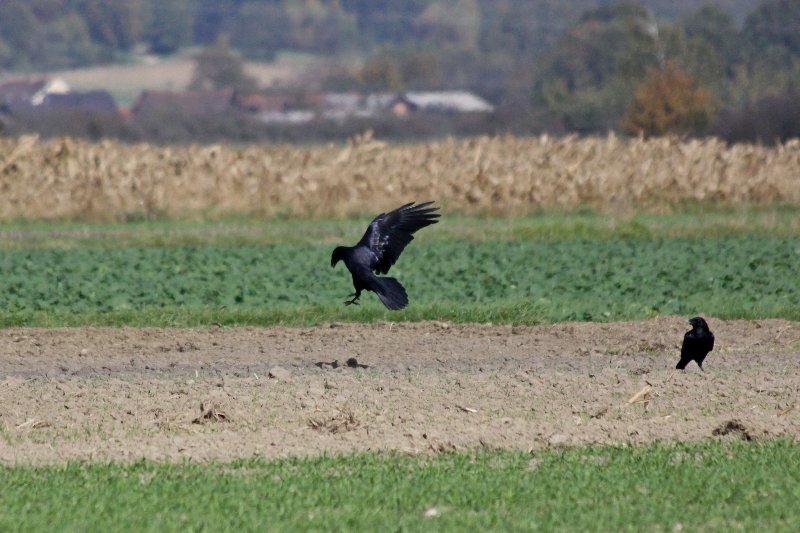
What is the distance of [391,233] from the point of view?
11359 mm

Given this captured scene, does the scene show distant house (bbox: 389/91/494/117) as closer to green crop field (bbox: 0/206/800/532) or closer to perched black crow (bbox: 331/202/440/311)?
green crop field (bbox: 0/206/800/532)

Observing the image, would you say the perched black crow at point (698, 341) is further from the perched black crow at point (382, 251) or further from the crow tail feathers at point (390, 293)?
the crow tail feathers at point (390, 293)

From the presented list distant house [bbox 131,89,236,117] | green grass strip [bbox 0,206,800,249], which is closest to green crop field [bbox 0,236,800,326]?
green grass strip [bbox 0,206,800,249]

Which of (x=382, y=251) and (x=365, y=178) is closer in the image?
(x=382, y=251)

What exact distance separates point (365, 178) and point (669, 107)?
29975 millimetres

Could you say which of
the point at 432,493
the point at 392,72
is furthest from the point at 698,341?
the point at 392,72

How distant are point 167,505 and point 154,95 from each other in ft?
287

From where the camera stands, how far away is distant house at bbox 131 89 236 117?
3276 inches

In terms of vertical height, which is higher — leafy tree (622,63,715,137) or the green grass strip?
leafy tree (622,63,715,137)

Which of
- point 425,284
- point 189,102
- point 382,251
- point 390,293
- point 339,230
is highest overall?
point 189,102

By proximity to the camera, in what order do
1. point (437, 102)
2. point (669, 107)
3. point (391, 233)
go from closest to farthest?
point (391, 233), point (669, 107), point (437, 102)

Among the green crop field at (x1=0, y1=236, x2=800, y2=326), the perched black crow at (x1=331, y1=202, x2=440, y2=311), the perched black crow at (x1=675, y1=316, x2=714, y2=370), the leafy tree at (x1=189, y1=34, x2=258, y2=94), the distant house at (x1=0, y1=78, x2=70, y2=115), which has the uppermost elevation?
the leafy tree at (x1=189, y1=34, x2=258, y2=94)

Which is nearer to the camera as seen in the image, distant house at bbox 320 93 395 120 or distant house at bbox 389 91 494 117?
distant house at bbox 320 93 395 120

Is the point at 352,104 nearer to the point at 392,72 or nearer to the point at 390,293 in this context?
the point at 392,72
